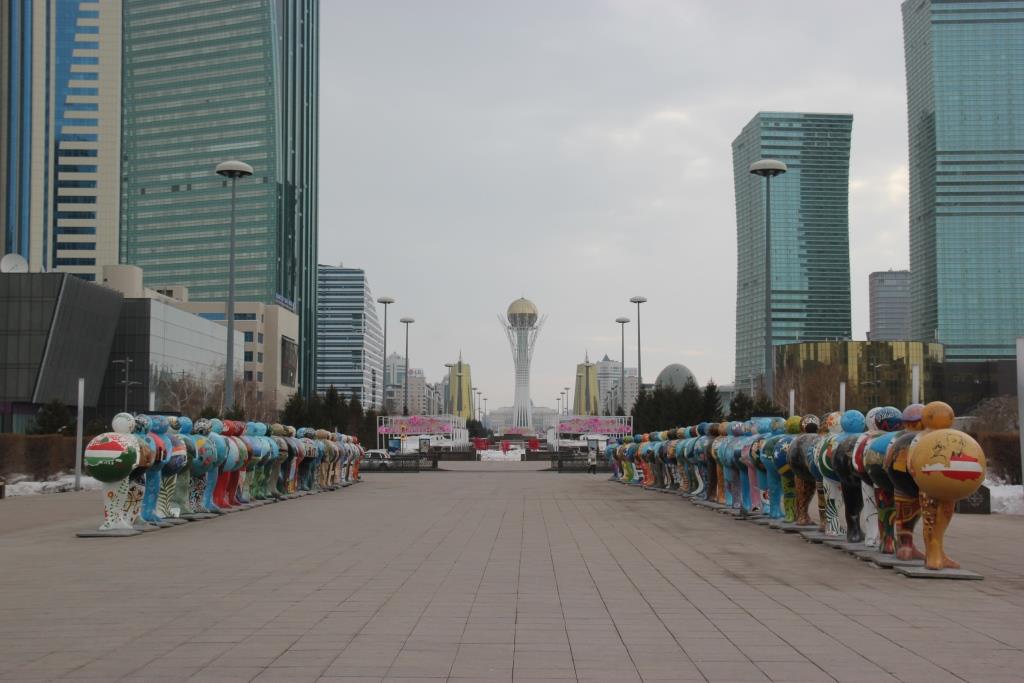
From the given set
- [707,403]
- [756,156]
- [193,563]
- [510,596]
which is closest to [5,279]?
[707,403]

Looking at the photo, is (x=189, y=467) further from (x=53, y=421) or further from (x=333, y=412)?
(x=333, y=412)

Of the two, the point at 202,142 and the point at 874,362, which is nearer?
the point at 874,362

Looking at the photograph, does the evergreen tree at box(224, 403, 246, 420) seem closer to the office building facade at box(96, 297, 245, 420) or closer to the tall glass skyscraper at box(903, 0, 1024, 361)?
the office building facade at box(96, 297, 245, 420)

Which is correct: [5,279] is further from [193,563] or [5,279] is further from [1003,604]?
[1003,604]

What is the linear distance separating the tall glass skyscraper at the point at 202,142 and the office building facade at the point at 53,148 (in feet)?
43.1

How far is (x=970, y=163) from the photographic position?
548 ft

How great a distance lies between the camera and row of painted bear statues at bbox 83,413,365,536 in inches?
650

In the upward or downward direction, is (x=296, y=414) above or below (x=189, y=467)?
above

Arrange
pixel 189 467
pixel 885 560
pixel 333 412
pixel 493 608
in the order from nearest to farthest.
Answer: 1. pixel 493 608
2. pixel 885 560
3. pixel 189 467
4. pixel 333 412

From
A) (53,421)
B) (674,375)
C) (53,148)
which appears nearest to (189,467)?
(53,421)

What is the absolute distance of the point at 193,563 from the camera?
1289 cm

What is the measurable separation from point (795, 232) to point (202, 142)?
10160 cm

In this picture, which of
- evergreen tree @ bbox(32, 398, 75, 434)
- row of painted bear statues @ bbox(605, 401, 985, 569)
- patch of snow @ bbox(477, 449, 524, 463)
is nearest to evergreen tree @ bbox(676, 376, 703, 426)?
patch of snow @ bbox(477, 449, 524, 463)

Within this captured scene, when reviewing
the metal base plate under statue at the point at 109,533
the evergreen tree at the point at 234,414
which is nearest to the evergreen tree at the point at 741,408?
the evergreen tree at the point at 234,414
